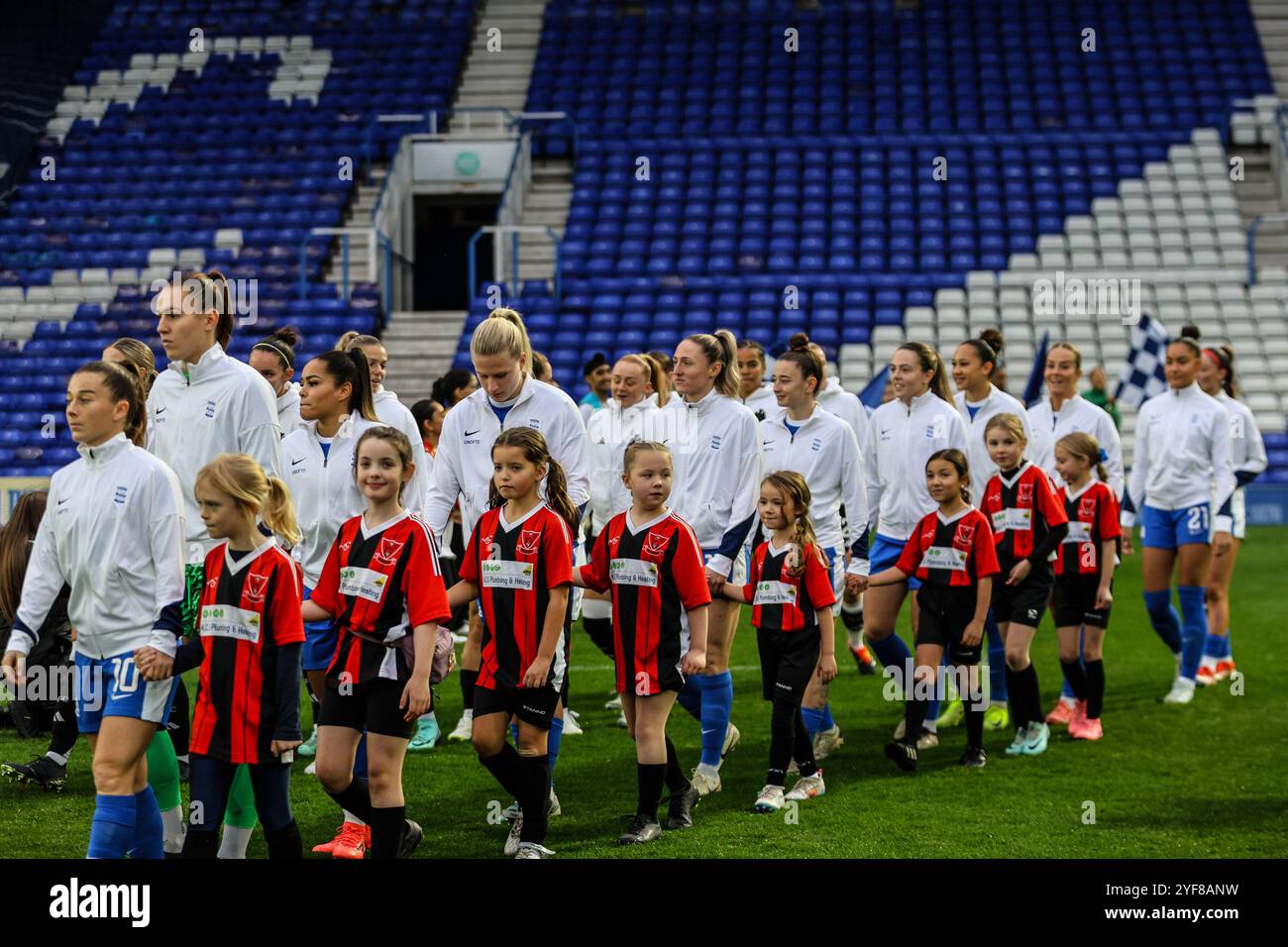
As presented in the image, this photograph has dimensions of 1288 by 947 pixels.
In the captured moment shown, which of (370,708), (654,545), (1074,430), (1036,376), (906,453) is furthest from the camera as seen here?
(1036,376)

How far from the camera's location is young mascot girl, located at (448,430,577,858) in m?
4.66

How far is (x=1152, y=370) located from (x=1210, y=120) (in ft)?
32.2

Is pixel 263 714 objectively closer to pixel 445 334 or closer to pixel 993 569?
pixel 993 569

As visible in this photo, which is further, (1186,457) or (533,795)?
(1186,457)

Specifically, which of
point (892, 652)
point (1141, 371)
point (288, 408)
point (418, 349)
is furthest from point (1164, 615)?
point (418, 349)

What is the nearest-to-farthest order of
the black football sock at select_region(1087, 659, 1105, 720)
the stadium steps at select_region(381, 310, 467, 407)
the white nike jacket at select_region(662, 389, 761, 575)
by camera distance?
the white nike jacket at select_region(662, 389, 761, 575) → the black football sock at select_region(1087, 659, 1105, 720) → the stadium steps at select_region(381, 310, 467, 407)

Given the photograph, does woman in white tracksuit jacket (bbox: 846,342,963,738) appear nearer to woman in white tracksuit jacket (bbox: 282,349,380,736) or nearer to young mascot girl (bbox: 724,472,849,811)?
young mascot girl (bbox: 724,472,849,811)

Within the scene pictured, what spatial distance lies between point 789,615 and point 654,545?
85 cm

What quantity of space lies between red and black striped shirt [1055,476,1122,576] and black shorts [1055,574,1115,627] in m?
0.03

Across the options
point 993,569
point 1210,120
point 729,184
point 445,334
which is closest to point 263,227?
point 445,334

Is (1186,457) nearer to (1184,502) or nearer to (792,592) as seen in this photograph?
→ (1184,502)

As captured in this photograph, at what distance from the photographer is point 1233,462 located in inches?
328

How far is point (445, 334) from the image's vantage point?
752 inches

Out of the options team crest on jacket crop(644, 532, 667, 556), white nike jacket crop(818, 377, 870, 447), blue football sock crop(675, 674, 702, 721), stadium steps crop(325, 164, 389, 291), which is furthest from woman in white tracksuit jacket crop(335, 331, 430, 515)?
stadium steps crop(325, 164, 389, 291)
